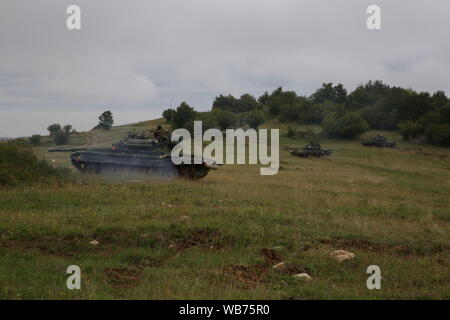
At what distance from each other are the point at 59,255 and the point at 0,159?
6.98m

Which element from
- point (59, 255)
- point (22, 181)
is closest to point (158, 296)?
point (59, 255)

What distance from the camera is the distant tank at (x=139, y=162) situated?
16812mm

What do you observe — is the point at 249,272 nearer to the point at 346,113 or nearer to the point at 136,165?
the point at 136,165

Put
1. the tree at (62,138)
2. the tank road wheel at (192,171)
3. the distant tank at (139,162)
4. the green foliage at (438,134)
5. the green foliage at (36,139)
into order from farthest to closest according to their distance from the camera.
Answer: the green foliage at (438,134) → the tree at (62,138) → the green foliage at (36,139) → the distant tank at (139,162) → the tank road wheel at (192,171)

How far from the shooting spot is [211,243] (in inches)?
319

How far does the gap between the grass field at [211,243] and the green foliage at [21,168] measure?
30.6 inches

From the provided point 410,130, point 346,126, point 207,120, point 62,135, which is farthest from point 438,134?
point 62,135

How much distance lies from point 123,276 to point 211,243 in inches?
84.0

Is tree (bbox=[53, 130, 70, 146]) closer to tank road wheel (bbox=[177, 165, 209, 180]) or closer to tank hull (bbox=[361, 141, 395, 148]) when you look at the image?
tank road wheel (bbox=[177, 165, 209, 180])

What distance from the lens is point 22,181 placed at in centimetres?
1286

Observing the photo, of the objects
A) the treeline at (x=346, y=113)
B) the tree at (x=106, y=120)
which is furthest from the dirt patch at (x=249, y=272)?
the treeline at (x=346, y=113)

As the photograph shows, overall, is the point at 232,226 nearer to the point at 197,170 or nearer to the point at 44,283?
the point at 44,283

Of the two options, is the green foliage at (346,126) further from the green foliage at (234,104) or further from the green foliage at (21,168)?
the green foliage at (21,168)
